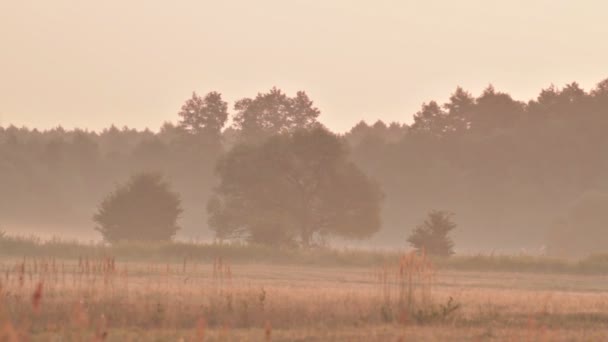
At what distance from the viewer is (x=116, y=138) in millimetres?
174500

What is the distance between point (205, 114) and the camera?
127312mm

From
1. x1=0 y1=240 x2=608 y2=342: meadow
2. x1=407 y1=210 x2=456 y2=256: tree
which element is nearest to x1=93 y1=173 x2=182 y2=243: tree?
x1=407 y1=210 x2=456 y2=256: tree

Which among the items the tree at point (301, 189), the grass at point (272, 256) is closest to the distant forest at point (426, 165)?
the tree at point (301, 189)

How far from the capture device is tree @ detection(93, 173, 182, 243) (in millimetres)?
67938

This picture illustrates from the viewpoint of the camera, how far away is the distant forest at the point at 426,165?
111 meters

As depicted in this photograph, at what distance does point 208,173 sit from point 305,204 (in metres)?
53.1

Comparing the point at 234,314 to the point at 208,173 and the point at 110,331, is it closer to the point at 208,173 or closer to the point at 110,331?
the point at 110,331

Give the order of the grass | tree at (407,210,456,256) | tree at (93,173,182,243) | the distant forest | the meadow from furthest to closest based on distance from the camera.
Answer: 1. the distant forest
2. tree at (93,173,182,243)
3. tree at (407,210,456,256)
4. the grass
5. the meadow

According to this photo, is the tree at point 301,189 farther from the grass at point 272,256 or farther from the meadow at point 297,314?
the meadow at point 297,314

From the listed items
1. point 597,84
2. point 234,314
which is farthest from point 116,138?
point 234,314

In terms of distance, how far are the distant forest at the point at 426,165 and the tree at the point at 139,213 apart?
130 feet

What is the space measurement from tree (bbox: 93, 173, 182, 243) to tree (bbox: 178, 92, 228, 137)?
57525 millimetres

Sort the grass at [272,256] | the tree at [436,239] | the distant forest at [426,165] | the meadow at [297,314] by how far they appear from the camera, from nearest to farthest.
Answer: the meadow at [297,314], the grass at [272,256], the tree at [436,239], the distant forest at [426,165]

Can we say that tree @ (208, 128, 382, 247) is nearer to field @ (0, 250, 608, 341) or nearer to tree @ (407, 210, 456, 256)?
tree @ (407, 210, 456, 256)
